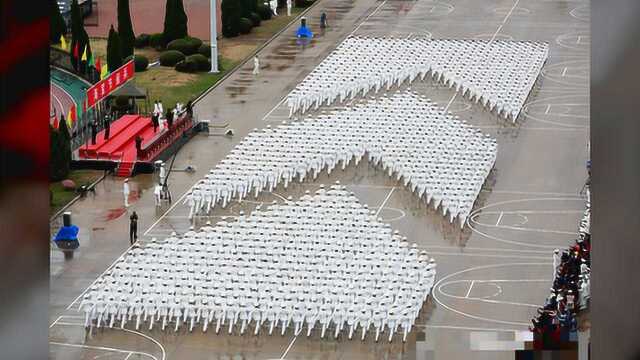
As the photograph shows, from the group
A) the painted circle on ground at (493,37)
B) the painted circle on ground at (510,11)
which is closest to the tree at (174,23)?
the painted circle on ground at (493,37)

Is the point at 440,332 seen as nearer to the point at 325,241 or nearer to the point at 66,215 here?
the point at 325,241

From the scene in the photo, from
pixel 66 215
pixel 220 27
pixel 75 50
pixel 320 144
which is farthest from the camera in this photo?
pixel 220 27

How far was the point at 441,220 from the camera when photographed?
47312 millimetres

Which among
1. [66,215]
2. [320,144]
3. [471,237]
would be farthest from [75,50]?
[471,237]

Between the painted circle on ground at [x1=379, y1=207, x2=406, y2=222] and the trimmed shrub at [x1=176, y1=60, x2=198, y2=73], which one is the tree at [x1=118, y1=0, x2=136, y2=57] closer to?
the trimmed shrub at [x1=176, y1=60, x2=198, y2=73]

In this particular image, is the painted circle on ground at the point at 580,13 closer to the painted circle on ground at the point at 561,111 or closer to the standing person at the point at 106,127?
the painted circle on ground at the point at 561,111

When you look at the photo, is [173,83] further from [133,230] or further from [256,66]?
[133,230]

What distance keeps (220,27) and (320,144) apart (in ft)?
97.0

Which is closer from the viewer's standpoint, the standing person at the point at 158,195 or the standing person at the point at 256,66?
the standing person at the point at 158,195

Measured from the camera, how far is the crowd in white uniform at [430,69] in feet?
206

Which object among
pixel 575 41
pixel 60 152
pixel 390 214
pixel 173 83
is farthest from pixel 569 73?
pixel 60 152

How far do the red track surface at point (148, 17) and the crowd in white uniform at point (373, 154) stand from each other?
23.8m

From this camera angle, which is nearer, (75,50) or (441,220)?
(441,220)

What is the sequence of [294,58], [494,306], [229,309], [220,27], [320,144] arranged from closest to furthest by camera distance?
[229,309]
[494,306]
[320,144]
[294,58]
[220,27]
